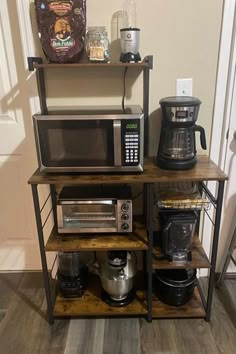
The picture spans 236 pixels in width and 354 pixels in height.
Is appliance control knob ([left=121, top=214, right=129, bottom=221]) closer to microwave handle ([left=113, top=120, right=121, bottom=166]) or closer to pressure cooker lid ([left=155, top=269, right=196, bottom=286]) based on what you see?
microwave handle ([left=113, top=120, right=121, bottom=166])

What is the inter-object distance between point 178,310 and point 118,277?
40cm

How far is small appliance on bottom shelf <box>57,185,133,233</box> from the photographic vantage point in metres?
1.52

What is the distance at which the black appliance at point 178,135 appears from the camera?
4.62 feet

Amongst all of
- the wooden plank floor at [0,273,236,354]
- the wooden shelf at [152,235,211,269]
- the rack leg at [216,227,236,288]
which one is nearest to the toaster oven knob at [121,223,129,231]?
the wooden shelf at [152,235,211,269]

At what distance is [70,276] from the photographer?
5.84 feet

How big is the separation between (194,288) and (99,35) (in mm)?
1526

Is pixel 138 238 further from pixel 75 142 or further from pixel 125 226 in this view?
pixel 75 142

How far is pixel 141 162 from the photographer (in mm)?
1414

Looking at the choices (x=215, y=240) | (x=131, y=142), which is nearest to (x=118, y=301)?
(x=215, y=240)

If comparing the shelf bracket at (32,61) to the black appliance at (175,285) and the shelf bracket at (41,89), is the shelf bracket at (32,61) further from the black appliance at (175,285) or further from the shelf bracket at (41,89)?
the black appliance at (175,285)

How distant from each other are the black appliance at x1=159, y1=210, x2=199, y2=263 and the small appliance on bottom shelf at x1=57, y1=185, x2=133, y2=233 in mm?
190

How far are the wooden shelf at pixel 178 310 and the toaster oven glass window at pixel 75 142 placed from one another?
91cm

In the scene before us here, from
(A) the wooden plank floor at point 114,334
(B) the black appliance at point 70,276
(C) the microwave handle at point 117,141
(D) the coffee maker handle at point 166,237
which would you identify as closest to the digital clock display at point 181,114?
(C) the microwave handle at point 117,141

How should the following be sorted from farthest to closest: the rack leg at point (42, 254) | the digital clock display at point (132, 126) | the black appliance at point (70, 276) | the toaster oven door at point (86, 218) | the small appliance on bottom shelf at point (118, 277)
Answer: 1. the black appliance at point (70, 276)
2. the small appliance on bottom shelf at point (118, 277)
3. the toaster oven door at point (86, 218)
4. the rack leg at point (42, 254)
5. the digital clock display at point (132, 126)
